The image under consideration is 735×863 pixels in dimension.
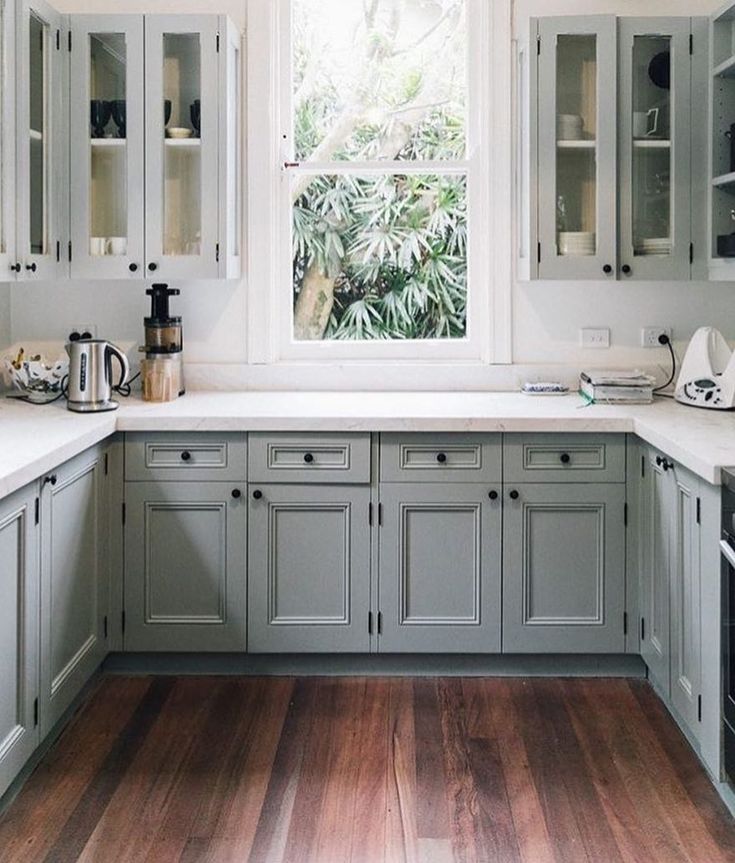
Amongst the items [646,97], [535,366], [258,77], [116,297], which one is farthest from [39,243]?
[646,97]

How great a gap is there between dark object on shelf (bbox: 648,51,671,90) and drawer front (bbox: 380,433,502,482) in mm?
1430

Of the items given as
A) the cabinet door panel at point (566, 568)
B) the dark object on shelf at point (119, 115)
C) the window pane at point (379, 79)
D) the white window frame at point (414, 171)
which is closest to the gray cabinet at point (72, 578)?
the white window frame at point (414, 171)

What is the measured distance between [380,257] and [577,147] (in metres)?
0.88

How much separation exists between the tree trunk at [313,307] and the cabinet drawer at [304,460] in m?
0.87

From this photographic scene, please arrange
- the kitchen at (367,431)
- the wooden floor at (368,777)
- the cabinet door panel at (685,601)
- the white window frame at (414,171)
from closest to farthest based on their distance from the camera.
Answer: the wooden floor at (368,777)
the kitchen at (367,431)
the cabinet door panel at (685,601)
the white window frame at (414,171)

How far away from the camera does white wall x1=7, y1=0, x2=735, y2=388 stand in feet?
12.2

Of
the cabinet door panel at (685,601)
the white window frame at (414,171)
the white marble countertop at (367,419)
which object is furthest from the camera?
the white window frame at (414,171)

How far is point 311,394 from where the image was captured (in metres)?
3.67

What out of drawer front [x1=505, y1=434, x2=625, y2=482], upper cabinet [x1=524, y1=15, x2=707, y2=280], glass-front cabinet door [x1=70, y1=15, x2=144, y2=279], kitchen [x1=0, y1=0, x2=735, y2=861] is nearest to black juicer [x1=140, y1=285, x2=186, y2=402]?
kitchen [x1=0, y1=0, x2=735, y2=861]

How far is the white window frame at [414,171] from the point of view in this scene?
12.0 feet

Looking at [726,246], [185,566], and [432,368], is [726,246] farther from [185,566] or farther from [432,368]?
[185,566]

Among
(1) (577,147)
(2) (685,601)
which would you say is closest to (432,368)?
(1) (577,147)

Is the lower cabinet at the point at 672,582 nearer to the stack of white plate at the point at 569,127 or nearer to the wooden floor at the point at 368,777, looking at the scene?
the wooden floor at the point at 368,777

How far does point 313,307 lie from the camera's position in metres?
3.88
